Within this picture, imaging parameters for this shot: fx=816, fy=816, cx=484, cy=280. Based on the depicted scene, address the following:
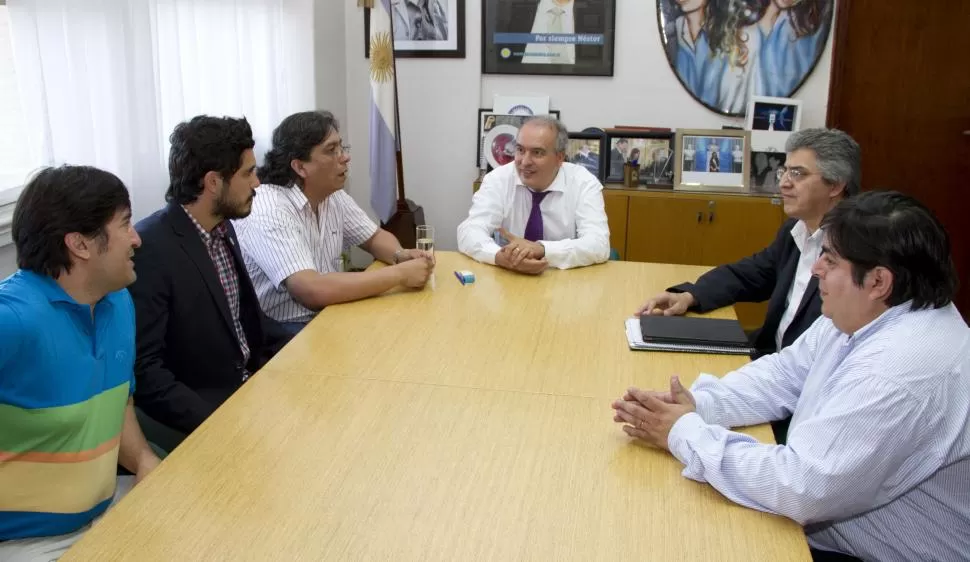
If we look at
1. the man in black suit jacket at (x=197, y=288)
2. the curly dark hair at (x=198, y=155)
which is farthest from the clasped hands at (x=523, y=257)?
the curly dark hair at (x=198, y=155)

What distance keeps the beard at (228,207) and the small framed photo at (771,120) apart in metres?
2.98

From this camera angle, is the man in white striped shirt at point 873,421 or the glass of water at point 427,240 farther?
the glass of water at point 427,240

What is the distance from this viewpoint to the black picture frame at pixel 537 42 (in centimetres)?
450

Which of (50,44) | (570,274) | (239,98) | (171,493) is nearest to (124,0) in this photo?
(50,44)

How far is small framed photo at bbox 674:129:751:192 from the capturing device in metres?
4.30

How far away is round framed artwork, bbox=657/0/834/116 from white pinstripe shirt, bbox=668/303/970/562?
10.2ft

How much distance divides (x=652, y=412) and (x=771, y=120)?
3192mm

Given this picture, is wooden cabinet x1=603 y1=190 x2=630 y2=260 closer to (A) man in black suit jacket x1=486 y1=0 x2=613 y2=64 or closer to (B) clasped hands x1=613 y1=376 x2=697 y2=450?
(A) man in black suit jacket x1=486 y1=0 x2=613 y2=64

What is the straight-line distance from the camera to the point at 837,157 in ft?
7.97

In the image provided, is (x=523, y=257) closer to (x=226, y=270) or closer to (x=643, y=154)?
(x=226, y=270)

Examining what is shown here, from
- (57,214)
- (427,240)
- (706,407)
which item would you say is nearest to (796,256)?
(706,407)

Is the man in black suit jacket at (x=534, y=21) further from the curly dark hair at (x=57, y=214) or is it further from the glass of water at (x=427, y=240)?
the curly dark hair at (x=57, y=214)

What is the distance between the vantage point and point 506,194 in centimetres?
340

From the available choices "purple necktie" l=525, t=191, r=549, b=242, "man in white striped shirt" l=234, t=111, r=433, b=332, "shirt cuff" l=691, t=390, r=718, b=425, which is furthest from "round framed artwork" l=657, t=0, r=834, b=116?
"shirt cuff" l=691, t=390, r=718, b=425
